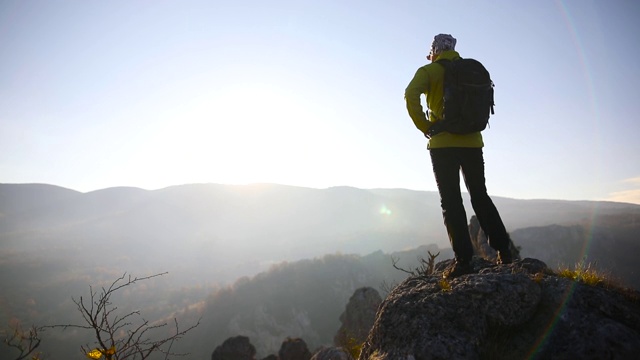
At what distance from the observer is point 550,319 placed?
2.68 meters

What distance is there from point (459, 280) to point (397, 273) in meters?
82.2

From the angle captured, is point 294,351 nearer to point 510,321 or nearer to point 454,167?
point 454,167

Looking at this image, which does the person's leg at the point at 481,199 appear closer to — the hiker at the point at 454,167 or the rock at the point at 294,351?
the hiker at the point at 454,167

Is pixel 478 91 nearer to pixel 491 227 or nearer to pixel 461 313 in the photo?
pixel 491 227

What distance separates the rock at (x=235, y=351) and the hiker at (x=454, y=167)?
84.6ft

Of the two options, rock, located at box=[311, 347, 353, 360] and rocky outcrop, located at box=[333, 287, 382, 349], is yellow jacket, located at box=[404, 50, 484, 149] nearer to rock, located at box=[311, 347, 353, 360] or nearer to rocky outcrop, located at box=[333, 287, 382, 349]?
rock, located at box=[311, 347, 353, 360]

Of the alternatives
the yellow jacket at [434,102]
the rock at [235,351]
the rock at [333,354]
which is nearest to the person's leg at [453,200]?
the yellow jacket at [434,102]

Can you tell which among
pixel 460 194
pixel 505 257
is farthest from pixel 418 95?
pixel 505 257

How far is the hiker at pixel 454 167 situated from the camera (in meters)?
3.70

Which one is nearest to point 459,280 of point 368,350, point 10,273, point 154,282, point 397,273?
point 368,350

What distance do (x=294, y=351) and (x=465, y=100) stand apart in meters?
24.5

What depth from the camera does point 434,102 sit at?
386cm

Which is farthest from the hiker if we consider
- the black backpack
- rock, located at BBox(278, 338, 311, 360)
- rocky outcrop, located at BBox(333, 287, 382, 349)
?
rock, located at BBox(278, 338, 311, 360)

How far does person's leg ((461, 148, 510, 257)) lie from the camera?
3.78m
